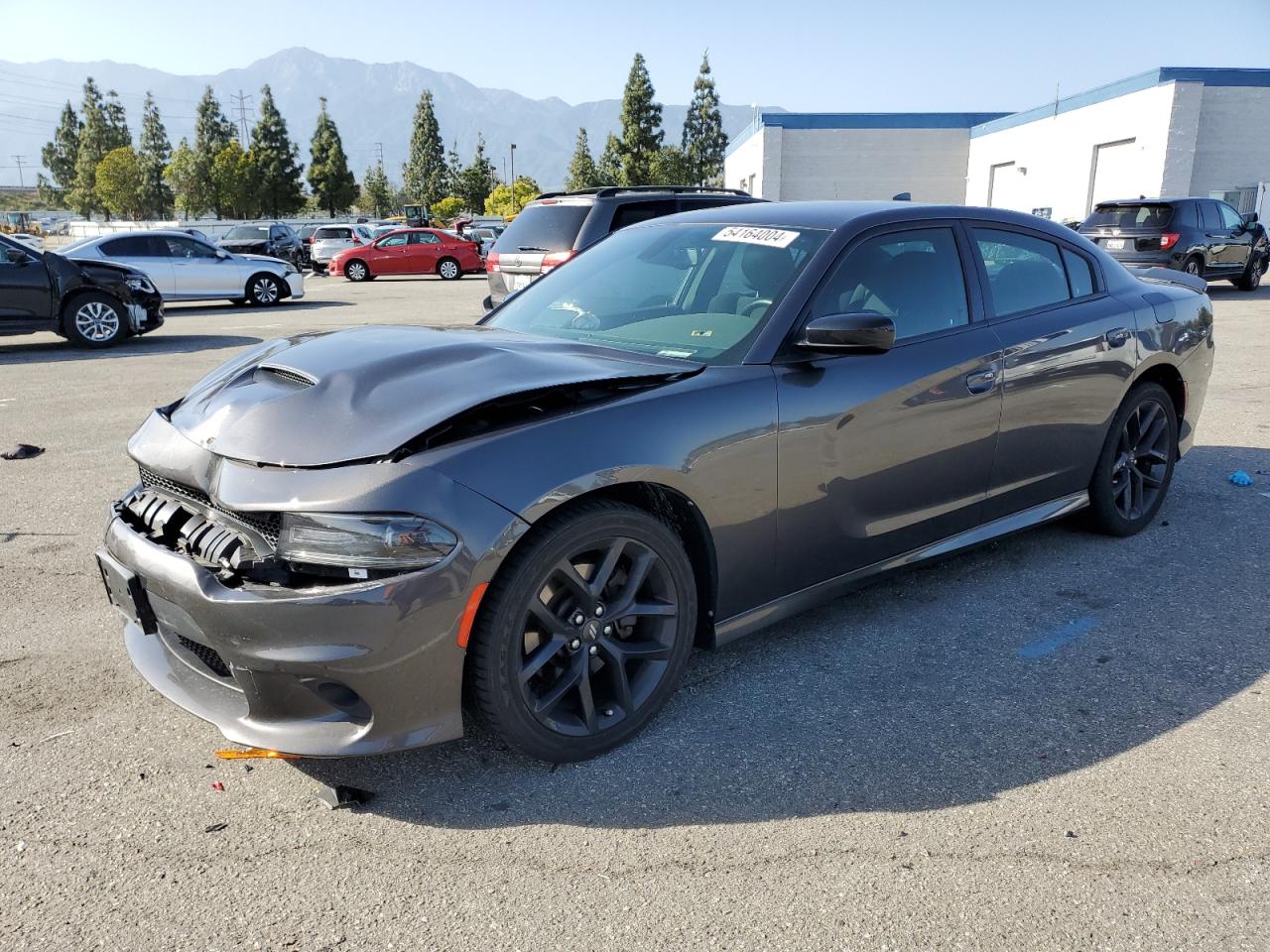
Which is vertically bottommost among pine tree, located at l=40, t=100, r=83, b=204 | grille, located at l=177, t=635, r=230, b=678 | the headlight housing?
grille, located at l=177, t=635, r=230, b=678

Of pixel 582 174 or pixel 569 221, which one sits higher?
pixel 582 174

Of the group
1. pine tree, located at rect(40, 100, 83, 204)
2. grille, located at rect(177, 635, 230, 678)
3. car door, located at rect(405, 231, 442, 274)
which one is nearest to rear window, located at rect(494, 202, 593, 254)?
grille, located at rect(177, 635, 230, 678)

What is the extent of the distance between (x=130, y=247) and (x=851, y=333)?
17.2 metres

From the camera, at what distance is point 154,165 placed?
283ft

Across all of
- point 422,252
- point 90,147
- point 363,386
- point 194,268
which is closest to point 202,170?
point 90,147

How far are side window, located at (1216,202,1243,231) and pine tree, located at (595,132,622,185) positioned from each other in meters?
55.8

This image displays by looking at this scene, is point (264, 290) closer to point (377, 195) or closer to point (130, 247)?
point (130, 247)

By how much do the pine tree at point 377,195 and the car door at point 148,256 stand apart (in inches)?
3167

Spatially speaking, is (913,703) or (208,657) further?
(913,703)

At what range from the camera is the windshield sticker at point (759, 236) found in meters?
3.62

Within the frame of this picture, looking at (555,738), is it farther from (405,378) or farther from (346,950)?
(405,378)

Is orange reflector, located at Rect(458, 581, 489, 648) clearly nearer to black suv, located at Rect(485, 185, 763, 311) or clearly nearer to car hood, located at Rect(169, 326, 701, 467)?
car hood, located at Rect(169, 326, 701, 467)

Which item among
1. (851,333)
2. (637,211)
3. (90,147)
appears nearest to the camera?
(851,333)

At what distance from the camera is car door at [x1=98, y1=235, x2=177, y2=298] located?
1672 cm
